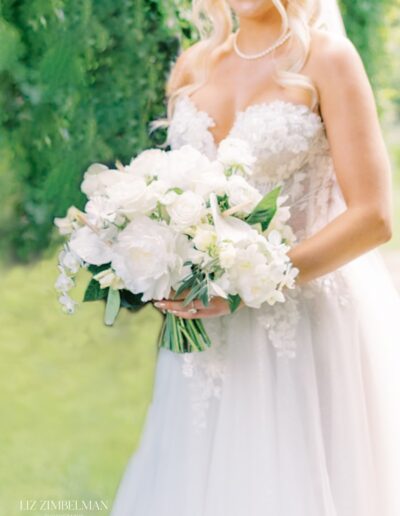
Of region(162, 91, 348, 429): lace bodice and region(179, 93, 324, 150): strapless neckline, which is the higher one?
region(179, 93, 324, 150): strapless neckline

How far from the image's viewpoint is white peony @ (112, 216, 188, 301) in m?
1.95

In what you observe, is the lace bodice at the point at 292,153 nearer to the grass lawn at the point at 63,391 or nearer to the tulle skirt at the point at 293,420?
the tulle skirt at the point at 293,420

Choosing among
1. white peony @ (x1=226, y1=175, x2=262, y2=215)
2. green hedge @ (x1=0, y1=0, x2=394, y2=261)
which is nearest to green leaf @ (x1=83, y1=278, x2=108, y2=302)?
white peony @ (x1=226, y1=175, x2=262, y2=215)

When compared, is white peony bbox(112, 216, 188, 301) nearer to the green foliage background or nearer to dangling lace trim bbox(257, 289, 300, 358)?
dangling lace trim bbox(257, 289, 300, 358)

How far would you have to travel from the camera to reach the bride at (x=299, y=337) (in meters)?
2.17

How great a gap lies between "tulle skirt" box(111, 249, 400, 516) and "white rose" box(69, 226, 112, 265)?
16.9 inches

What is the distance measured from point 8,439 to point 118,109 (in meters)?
1.82

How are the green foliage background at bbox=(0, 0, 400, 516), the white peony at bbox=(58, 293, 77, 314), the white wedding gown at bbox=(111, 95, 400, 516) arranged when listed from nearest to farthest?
the white peony at bbox=(58, 293, 77, 314), the white wedding gown at bbox=(111, 95, 400, 516), the green foliage background at bbox=(0, 0, 400, 516)

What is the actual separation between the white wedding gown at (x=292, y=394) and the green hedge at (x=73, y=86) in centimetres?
214

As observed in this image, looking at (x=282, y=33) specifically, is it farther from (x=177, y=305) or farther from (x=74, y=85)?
(x=74, y=85)

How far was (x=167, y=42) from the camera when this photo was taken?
448 centimetres

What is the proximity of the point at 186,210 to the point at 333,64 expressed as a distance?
1.88ft

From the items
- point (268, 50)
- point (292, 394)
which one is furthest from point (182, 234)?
point (268, 50)

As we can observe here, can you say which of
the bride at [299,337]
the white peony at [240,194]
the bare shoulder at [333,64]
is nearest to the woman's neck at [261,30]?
the bride at [299,337]
